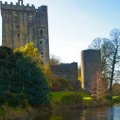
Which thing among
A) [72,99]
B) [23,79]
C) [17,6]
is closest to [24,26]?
[17,6]

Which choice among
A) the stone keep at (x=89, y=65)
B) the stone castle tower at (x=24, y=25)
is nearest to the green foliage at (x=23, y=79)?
the stone keep at (x=89, y=65)

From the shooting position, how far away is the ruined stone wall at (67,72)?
76875 mm

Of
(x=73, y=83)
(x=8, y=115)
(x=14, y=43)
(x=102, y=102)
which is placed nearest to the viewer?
(x=8, y=115)

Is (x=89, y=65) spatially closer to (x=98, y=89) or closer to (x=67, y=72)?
(x=67, y=72)

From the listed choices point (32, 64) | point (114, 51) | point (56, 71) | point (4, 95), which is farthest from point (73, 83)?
point (4, 95)

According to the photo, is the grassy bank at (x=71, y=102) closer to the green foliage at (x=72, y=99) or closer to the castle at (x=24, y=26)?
the green foliage at (x=72, y=99)

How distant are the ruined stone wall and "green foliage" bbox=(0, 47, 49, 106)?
28.2 meters

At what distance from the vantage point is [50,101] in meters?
51.1

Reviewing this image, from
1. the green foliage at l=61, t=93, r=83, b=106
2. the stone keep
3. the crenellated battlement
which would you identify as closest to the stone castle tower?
the crenellated battlement

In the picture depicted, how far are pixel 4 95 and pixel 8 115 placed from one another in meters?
2.85

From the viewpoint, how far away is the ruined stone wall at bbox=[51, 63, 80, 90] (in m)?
76.9

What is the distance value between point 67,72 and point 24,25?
22.1m

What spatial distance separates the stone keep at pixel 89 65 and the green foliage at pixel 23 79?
30.9m

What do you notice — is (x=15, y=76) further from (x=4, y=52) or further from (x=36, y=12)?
(x=36, y=12)
